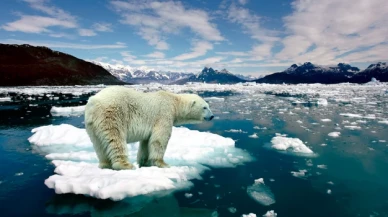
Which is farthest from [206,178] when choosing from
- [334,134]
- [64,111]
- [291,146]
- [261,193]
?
[64,111]

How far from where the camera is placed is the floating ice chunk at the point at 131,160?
171 inches

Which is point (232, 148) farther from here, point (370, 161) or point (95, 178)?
point (95, 178)

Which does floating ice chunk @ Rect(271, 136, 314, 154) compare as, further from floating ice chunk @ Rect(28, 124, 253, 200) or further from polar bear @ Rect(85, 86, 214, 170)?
polar bear @ Rect(85, 86, 214, 170)

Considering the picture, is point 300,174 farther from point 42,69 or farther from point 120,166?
point 42,69

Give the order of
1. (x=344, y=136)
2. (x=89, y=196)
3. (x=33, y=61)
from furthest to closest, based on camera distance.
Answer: (x=33, y=61) → (x=344, y=136) → (x=89, y=196)

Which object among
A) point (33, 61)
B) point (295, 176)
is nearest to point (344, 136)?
point (295, 176)

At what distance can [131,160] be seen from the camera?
21.5 ft

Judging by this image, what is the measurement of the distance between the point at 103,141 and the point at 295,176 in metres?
4.07

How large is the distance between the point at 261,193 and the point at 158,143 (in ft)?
6.89

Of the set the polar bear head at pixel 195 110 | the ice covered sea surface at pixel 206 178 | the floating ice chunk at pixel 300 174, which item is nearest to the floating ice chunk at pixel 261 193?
the ice covered sea surface at pixel 206 178

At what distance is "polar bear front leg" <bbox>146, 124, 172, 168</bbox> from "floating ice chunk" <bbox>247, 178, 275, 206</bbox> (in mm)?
1798

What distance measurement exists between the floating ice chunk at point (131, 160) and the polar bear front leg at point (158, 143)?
210mm

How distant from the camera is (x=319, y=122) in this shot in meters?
13.4

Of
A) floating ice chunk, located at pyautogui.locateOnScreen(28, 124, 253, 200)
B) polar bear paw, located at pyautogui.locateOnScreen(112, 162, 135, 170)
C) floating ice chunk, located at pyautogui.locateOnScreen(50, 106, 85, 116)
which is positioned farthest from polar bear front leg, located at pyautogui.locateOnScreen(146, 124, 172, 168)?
floating ice chunk, located at pyautogui.locateOnScreen(50, 106, 85, 116)
